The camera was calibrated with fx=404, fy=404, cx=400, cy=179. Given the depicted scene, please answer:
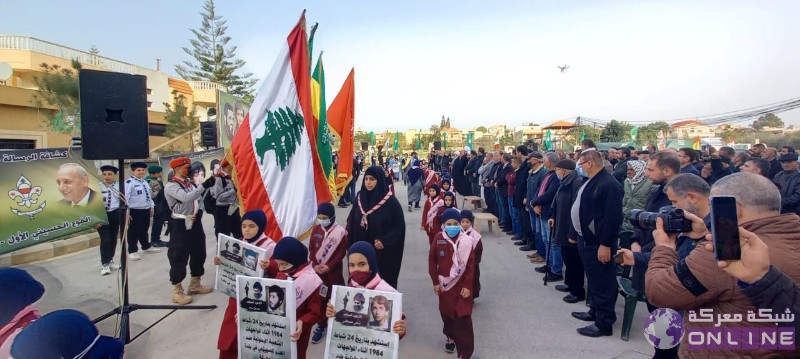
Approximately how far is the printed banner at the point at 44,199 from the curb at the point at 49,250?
2.96ft

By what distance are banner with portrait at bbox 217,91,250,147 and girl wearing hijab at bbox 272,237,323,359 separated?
7903mm

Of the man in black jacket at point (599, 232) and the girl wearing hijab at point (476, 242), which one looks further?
the girl wearing hijab at point (476, 242)

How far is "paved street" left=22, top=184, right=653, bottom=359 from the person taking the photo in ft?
13.0

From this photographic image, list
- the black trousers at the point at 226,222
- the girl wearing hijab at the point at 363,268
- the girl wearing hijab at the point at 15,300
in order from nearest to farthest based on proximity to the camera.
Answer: the girl wearing hijab at the point at 15,300 < the girl wearing hijab at the point at 363,268 < the black trousers at the point at 226,222

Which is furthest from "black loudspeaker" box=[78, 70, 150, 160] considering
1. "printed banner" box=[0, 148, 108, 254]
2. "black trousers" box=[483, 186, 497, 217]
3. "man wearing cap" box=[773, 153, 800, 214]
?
"man wearing cap" box=[773, 153, 800, 214]

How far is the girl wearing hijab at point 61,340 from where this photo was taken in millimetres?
1336

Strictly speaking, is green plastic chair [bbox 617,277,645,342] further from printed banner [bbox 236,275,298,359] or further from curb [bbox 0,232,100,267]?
curb [bbox 0,232,100,267]

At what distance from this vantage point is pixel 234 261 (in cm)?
337

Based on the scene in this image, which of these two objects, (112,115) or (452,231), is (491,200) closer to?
(452,231)

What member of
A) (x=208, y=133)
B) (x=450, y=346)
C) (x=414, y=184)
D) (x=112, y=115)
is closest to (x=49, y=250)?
(x=208, y=133)

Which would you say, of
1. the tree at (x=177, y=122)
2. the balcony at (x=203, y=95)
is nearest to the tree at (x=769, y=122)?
the balcony at (x=203, y=95)

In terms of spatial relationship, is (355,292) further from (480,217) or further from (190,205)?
(480,217)

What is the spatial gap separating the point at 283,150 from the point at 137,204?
15.5ft

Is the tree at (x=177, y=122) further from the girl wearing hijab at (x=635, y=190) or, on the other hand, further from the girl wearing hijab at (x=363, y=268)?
the girl wearing hijab at (x=363, y=268)
